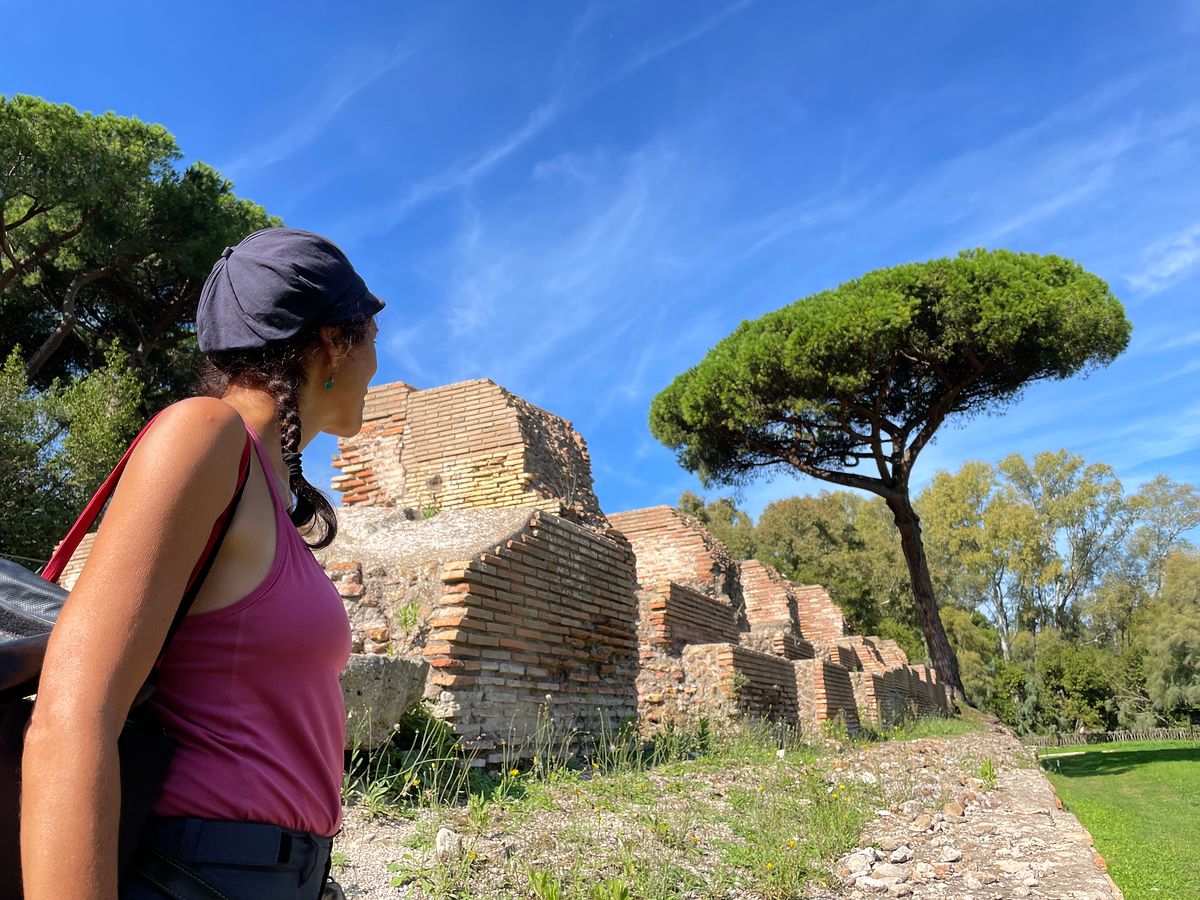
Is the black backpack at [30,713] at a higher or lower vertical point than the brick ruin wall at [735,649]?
lower

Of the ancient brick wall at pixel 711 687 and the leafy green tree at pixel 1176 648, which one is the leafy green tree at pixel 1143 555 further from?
the ancient brick wall at pixel 711 687

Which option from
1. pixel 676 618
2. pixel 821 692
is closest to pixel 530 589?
pixel 676 618

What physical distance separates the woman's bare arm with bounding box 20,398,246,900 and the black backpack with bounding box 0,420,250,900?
0.04m

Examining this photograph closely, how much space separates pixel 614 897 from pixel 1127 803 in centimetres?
939

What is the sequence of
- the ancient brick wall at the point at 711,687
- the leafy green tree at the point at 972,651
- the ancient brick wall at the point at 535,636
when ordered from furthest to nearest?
1. the leafy green tree at the point at 972,651
2. the ancient brick wall at the point at 711,687
3. the ancient brick wall at the point at 535,636

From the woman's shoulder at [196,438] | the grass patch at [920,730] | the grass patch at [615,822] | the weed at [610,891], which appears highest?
the grass patch at [920,730]

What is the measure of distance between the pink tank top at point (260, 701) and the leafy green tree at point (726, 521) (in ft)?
112

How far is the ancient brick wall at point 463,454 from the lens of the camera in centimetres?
977

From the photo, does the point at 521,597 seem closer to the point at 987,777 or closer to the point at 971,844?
the point at 971,844

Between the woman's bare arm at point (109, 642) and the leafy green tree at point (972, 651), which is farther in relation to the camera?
the leafy green tree at point (972, 651)

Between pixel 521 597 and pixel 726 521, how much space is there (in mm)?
33358

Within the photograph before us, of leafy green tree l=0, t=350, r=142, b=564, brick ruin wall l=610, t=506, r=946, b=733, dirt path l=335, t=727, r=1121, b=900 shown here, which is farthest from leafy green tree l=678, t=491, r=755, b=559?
dirt path l=335, t=727, r=1121, b=900

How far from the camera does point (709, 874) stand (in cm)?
364

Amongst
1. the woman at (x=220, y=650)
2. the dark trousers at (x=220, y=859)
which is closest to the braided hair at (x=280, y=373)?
the woman at (x=220, y=650)
